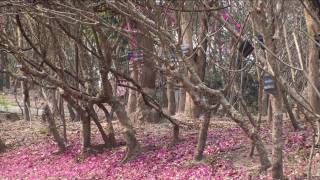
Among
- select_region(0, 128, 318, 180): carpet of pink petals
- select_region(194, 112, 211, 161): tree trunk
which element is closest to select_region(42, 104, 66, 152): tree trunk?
select_region(0, 128, 318, 180): carpet of pink petals

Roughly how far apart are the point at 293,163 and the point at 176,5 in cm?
283

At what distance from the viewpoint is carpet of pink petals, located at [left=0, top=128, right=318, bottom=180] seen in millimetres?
8781

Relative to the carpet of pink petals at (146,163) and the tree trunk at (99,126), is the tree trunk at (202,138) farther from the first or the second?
the tree trunk at (99,126)

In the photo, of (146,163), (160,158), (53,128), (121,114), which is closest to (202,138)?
(160,158)

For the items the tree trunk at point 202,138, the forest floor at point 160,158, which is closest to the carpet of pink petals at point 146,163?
the forest floor at point 160,158

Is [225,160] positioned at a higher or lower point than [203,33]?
lower

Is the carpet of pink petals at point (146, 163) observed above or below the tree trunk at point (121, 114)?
below

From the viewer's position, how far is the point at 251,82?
66.6ft

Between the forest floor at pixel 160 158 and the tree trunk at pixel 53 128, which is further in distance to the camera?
the tree trunk at pixel 53 128

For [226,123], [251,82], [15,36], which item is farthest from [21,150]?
[251,82]

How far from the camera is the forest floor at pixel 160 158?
330 inches

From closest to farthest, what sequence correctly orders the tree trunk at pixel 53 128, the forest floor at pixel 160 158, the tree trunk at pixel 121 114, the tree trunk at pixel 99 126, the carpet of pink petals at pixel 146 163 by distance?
the forest floor at pixel 160 158 < the carpet of pink petals at pixel 146 163 < the tree trunk at pixel 121 114 < the tree trunk at pixel 99 126 < the tree trunk at pixel 53 128

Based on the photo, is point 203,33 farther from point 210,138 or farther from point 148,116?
point 148,116

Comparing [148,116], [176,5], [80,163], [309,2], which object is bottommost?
[80,163]
